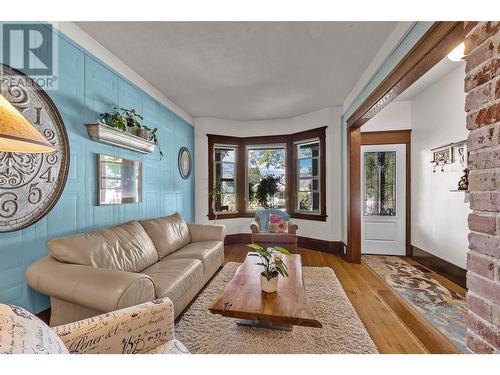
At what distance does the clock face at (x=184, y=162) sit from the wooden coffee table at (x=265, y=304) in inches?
103

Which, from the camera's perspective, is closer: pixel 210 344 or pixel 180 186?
pixel 210 344

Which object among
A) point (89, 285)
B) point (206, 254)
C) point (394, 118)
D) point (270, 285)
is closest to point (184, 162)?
point (206, 254)

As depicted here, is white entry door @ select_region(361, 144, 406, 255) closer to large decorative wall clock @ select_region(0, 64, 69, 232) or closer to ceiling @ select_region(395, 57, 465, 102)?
ceiling @ select_region(395, 57, 465, 102)

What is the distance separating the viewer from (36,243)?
1697 millimetres

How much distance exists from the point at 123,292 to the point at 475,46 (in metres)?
2.09

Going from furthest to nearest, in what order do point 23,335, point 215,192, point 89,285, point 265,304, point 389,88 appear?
point 215,192, point 389,88, point 265,304, point 89,285, point 23,335

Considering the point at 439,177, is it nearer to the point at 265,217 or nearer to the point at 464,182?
the point at 464,182

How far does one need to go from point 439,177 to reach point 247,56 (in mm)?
3217

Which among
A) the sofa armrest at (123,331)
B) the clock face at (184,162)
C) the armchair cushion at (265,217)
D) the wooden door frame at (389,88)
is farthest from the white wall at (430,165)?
the sofa armrest at (123,331)

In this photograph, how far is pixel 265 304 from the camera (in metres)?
1.54

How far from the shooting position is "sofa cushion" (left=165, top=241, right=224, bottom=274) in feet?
8.20
